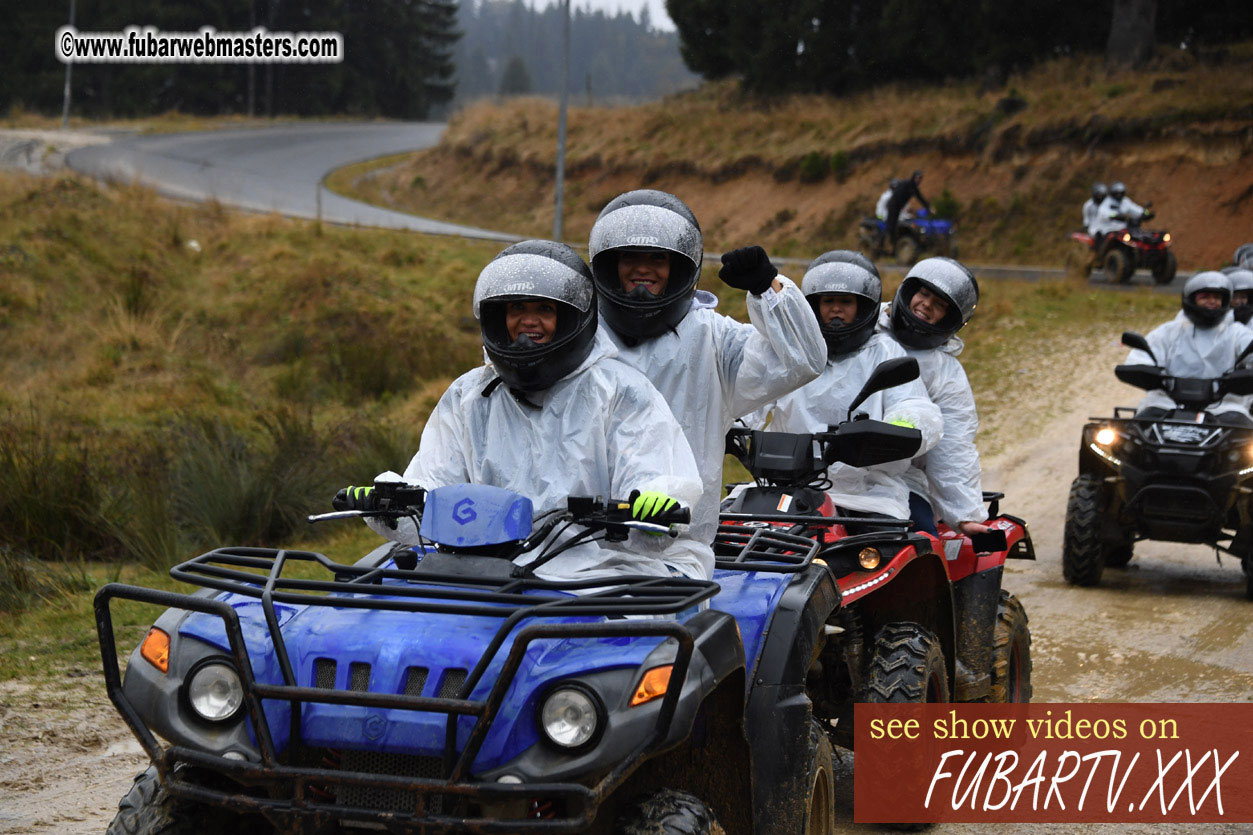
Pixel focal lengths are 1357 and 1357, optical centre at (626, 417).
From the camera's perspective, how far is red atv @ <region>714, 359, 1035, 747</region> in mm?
5000

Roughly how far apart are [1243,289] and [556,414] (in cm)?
915

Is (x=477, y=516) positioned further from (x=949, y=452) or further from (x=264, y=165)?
(x=264, y=165)

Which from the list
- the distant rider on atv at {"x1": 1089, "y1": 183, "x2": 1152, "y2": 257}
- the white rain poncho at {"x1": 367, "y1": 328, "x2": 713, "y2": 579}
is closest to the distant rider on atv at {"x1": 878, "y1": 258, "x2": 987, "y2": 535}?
the white rain poncho at {"x1": 367, "y1": 328, "x2": 713, "y2": 579}

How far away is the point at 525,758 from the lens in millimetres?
3172

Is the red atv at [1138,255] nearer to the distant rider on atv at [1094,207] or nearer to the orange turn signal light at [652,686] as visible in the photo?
the distant rider on atv at [1094,207]

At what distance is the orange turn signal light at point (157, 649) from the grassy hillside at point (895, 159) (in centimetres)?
2897

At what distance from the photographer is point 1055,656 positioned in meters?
8.22

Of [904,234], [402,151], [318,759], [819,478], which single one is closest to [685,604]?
[318,759]

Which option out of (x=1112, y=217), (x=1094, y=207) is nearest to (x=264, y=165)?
(x=1094, y=207)

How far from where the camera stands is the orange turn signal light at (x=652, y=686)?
3.22 metres

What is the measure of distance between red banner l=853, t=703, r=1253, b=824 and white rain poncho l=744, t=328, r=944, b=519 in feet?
3.21

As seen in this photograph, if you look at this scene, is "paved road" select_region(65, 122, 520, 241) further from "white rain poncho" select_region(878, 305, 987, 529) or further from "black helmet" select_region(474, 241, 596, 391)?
"black helmet" select_region(474, 241, 596, 391)

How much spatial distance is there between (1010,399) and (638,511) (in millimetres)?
13611

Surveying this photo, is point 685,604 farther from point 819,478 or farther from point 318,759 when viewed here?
point 819,478
